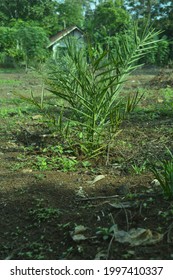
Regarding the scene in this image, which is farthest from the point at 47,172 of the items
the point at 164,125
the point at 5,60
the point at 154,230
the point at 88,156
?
the point at 5,60

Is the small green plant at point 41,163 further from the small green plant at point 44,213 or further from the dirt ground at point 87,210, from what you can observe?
the small green plant at point 44,213

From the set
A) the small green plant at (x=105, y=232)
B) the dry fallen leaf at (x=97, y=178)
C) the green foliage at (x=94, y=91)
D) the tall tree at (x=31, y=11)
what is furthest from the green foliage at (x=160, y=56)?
the small green plant at (x=105, y=232)

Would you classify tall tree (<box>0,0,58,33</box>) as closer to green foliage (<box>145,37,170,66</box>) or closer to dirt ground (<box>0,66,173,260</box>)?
green foliage (<box>145,37,170,66</box>)

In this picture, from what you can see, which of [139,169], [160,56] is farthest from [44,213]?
[160,56]

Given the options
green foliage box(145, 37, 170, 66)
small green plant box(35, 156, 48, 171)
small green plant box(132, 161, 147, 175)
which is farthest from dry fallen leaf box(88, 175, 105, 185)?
green foliage box(145, 37, 170, 66)

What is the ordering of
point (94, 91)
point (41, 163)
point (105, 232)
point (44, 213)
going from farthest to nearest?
point (41, 163) → point (94, 91) → point (44, 213) → point (105, 232)

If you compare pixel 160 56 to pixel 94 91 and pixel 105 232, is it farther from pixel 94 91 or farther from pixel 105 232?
pixel 105 232

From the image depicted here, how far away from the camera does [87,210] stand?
2.47 metres

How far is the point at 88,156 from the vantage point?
356 centimetres

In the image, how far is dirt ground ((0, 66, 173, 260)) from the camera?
76.4 inches

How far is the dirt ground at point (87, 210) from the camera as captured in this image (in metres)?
1.94

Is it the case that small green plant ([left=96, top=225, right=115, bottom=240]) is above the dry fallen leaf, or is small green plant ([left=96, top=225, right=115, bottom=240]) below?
above

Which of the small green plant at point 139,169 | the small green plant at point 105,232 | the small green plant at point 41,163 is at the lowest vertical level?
the small green plant at point 41,163

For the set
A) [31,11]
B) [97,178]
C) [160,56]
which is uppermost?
[31,11]
